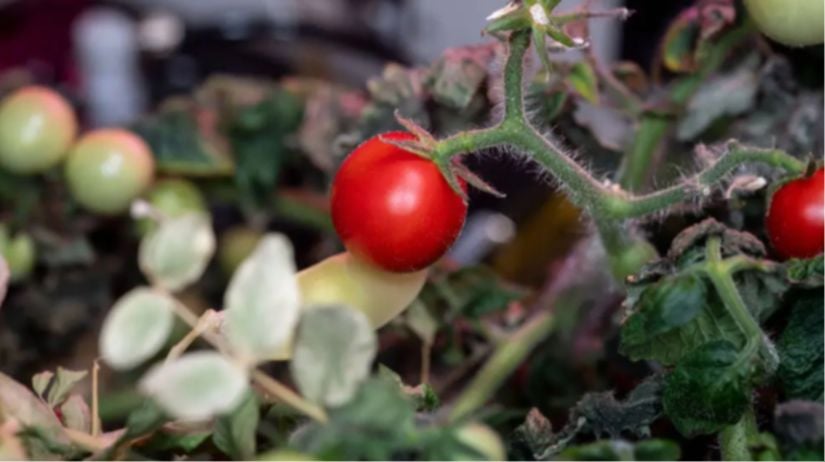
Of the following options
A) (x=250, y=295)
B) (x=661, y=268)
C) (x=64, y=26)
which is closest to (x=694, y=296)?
(x=661, y=268)

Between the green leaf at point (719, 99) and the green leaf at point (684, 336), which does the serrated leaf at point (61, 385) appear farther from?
the green leaf at point (719, 99)

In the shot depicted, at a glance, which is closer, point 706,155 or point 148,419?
point 148,419

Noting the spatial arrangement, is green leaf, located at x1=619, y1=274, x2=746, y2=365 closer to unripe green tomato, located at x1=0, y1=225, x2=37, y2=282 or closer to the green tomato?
the green tomato

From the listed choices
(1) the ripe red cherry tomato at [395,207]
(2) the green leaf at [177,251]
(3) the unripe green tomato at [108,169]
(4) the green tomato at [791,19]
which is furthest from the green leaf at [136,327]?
(3) the unripe green tomato at [108,169]

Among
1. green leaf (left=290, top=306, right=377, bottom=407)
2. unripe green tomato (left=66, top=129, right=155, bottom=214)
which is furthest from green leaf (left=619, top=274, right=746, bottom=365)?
unripe green tomato (left=66, top=129, right=155, bottom=214)

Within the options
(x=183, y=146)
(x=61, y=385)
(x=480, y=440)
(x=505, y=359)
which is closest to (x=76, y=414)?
(x=61, y=385)

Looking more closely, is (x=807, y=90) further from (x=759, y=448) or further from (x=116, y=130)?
(x=116, y=130)
